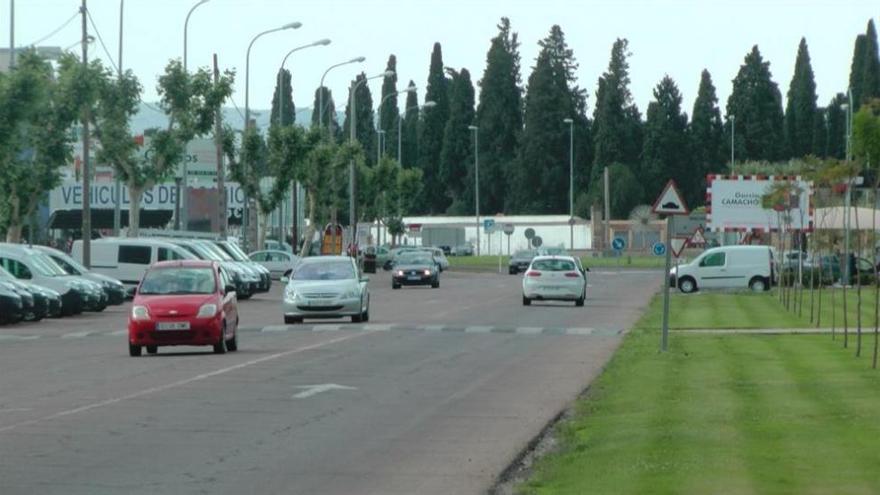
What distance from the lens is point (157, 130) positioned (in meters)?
70.6

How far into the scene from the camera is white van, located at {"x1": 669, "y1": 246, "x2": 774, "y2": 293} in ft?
222

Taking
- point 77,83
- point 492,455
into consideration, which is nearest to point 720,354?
point 492,455

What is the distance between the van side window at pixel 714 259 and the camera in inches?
2699

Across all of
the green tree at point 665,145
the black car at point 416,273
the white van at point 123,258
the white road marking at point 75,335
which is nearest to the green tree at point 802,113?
the green tree at point 665,145

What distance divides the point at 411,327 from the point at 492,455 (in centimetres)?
2477

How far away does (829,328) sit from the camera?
39.2m

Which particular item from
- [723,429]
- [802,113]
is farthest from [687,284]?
[802,113]

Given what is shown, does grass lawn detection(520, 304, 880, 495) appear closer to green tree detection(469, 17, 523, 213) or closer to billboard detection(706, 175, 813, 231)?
billboard detection(706, 175, 813, 231)

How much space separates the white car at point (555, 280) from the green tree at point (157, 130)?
2011 cm

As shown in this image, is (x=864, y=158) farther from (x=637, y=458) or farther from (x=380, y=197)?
(x=380, y=197)

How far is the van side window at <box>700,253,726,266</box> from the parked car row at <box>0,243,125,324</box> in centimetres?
2407

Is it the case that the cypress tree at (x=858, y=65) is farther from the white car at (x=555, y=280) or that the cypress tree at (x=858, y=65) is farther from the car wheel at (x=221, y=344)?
the car wheel at (x=221, y=344)

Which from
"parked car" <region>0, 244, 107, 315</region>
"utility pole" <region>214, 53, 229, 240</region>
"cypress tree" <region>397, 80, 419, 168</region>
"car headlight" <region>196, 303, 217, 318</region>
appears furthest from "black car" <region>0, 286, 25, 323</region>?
"cypress tree" <region>397, 80, 419, 168</region>

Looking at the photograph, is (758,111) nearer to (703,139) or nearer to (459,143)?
(703,139)
